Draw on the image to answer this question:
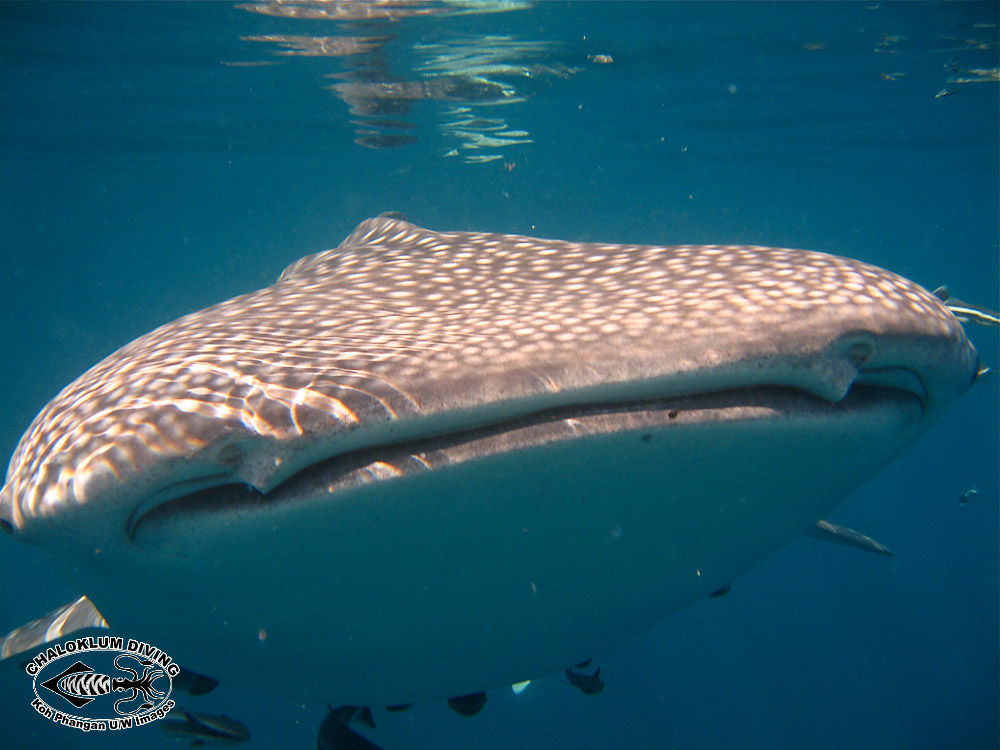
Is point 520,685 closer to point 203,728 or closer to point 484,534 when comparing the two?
point 203,728

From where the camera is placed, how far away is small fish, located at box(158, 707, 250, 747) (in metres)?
4.13

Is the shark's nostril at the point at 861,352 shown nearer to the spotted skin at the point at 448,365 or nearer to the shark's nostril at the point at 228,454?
the spotted skin at the point at 448,365

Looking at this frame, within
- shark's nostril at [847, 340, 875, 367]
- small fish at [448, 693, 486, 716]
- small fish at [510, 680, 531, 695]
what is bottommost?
small fish at [510, 680, 531, 695]

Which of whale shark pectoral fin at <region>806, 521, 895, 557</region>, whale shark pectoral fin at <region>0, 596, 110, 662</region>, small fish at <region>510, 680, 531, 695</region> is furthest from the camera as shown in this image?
whale shark pectoral fin at <region>806, 521, 895, 557</region>

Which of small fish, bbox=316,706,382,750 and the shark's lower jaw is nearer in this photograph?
the shark's lower jaw

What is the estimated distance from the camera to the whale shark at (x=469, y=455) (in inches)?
60.4

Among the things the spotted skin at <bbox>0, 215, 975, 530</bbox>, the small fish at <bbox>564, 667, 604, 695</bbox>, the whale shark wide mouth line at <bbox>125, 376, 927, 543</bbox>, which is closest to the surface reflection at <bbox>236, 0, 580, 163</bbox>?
the small fish at <bbox>564, 667, 604, 695</bbox>

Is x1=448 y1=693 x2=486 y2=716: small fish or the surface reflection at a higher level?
the surface reflection

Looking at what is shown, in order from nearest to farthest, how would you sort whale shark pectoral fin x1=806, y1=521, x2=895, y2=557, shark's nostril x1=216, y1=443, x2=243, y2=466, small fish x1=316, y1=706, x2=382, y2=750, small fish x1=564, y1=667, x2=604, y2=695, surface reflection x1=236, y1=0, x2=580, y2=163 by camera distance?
shark's nostril x1=216, y1=443, x2=243, y2=466 < small fish x1=316, y1=706, x2=382, y2=750 < small fish x1=564, y1=667, x2=604, y2=695 < whale shark pectoral fin x1=806, y1=521, x2=895, y2=557 < surface reflection x1=236, y1=0, x2=580, y2=163

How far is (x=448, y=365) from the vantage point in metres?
1.61

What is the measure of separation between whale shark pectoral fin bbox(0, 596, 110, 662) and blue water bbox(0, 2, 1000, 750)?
136cm

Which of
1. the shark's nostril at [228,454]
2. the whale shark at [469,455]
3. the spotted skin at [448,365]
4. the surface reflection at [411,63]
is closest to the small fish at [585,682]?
the whale shark at [469,455]

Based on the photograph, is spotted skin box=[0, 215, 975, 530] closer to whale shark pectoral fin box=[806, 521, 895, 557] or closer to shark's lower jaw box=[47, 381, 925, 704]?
shark's lower jaw box=[47, 381, 925, 704]

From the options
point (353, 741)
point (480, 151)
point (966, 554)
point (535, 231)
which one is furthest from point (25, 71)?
point (966, 554)
